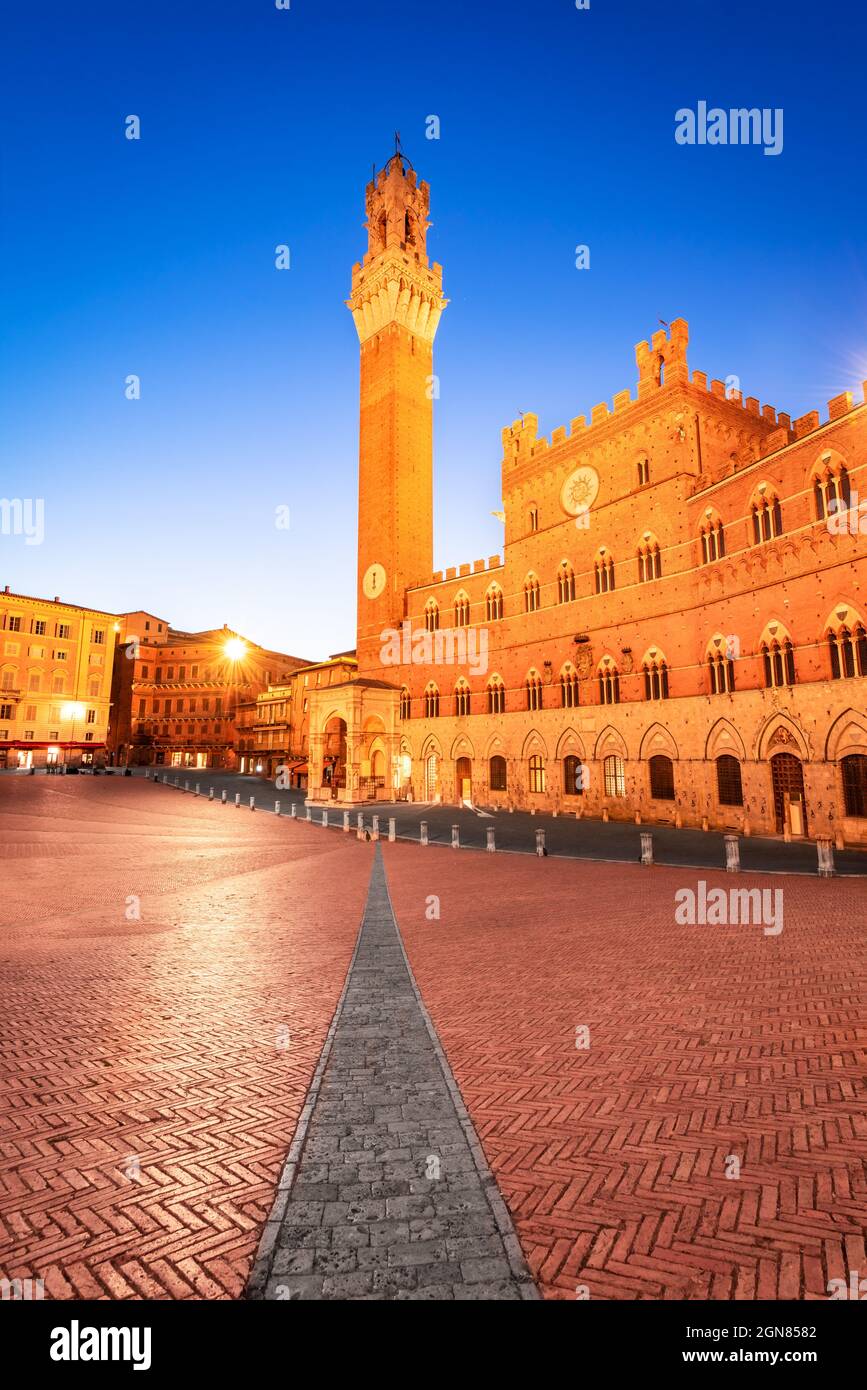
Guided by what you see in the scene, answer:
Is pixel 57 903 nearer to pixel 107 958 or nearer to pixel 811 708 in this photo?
pixel 107 958

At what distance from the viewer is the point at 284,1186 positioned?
358 centimetres

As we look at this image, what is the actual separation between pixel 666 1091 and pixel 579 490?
30.9 metres

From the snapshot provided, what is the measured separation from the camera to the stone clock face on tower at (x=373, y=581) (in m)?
42.7

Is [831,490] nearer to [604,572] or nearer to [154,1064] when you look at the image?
[604,572]

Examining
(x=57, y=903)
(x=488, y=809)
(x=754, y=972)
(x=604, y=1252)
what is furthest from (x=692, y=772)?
(x=604, y=1252)

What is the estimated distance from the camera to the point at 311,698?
39406 millimetres

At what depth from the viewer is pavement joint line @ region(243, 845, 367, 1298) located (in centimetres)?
290

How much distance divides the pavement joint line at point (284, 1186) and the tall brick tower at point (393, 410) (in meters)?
37.6

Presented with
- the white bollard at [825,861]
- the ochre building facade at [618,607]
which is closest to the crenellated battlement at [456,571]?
the ochre building facade at [618,607]

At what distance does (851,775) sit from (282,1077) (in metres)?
20.8

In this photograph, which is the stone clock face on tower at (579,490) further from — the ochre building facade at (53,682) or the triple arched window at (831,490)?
the ochre building facade at (53,682)

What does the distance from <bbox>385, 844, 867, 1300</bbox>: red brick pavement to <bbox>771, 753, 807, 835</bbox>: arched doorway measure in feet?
40.3

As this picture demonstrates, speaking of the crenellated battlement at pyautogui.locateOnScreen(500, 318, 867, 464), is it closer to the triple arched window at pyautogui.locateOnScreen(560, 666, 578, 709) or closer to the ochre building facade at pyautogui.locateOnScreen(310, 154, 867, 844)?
the ochre building facade at pyautogui.locateOnScreen(310, 154, 867, 844)

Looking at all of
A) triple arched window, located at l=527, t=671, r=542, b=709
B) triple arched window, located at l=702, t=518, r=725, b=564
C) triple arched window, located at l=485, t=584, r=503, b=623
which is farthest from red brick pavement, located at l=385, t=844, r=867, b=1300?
triple arched window, located at l=485, t=584, r=503, b=623
